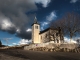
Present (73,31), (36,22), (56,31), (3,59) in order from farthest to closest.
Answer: (36,22) < (56,31) < (73,31) < (3,59)

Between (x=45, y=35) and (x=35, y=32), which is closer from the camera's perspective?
(x=45, y=35)

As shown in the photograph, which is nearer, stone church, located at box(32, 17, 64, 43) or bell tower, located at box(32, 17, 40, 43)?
stone church, located at box(32, 17, 64, 43)

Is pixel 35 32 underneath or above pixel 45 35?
above

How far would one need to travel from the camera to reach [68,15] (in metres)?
51.0

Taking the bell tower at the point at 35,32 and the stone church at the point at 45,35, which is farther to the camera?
the bell tower at the point at 35,32

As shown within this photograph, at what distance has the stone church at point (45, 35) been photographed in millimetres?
60969

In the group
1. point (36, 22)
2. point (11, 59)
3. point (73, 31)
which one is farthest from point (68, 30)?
point (11, 59)

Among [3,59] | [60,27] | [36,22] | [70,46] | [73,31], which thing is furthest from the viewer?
[36,22]

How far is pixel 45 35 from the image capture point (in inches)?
2736

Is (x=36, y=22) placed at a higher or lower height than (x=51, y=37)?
higher

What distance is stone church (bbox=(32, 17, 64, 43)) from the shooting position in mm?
60969

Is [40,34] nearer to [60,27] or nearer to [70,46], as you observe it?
[60,27]

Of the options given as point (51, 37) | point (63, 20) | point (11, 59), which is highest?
point (63, 20)

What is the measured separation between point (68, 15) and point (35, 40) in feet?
93.7
